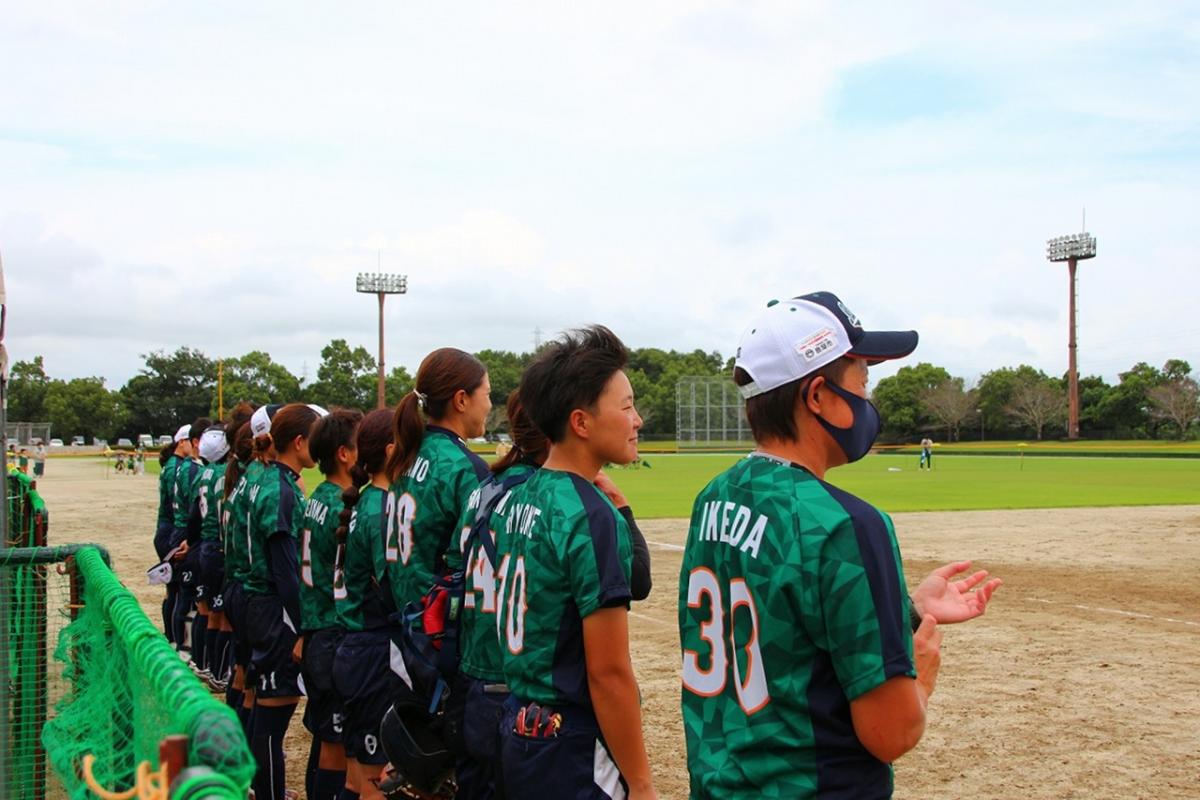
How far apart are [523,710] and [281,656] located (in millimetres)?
3527

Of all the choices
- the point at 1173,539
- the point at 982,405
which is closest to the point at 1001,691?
the point at 1173,539

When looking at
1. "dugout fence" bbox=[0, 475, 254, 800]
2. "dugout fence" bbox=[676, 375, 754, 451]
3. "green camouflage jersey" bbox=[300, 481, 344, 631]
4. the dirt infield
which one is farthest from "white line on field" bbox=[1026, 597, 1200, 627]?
"dugout fence" bbox=[676, 375, 754, 451]

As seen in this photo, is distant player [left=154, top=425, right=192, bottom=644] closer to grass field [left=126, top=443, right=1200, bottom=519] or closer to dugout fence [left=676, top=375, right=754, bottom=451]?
grass field [left=126, top=443, right=1200, bottom=519]

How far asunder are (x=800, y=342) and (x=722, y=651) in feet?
2.69

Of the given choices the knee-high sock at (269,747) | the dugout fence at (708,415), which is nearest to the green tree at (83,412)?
the dugout fence at (708,415)

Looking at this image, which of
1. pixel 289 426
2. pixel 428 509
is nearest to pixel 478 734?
pixel 428 509

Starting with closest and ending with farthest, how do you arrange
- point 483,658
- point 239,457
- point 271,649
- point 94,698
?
1. point 94,698
2. point 483,658
3. point 271,649
4. point 239,457

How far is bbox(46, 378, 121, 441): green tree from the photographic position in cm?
10531

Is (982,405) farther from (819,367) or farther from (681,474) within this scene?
(819,367)

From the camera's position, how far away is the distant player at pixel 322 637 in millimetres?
5469

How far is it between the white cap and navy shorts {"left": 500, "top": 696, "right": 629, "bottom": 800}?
24.0ft

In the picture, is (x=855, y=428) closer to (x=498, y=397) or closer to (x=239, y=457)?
(x=239, y=457)

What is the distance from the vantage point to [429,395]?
494 centimetres

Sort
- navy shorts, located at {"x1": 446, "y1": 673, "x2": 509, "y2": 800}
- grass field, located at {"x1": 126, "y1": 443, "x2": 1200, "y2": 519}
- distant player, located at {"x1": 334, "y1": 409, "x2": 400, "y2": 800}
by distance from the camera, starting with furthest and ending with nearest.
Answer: grass field, located at {"x1": 126, "y1": 443, "x2": 1200, "y2": 519} → distant player, located at {"x1": 334, "y1": 409, "x2": 400, "y2": 800} → navy shorts, located at {"x1": 446, "y1": 673, "x2": 509, "y2": 800}
